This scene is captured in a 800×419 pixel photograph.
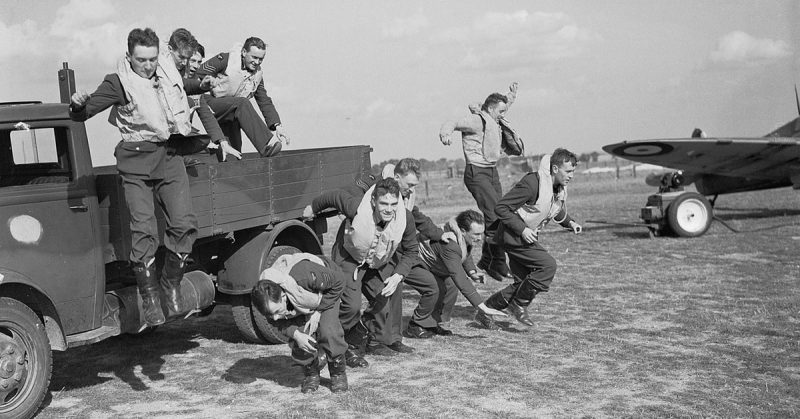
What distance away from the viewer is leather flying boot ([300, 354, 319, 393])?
5562mm

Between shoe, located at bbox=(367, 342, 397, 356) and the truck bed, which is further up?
the truck bed

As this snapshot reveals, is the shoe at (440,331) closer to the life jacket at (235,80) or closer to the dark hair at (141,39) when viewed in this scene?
the life jacket at (235,80)

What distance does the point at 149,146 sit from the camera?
5289 mm

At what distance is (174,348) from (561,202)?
3833 mm

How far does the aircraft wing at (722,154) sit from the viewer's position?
14.5m

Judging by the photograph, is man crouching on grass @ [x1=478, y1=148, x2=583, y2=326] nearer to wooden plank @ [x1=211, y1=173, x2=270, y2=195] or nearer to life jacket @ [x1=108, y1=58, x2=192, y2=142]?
wooden plank @ [x1=211, y1=173, x2=270, y2=195]

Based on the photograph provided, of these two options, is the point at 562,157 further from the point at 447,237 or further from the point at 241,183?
the point at 241,183

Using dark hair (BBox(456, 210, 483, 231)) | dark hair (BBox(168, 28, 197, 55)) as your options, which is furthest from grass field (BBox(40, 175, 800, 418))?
dark hair (BBox(168, 28, 197, 55))

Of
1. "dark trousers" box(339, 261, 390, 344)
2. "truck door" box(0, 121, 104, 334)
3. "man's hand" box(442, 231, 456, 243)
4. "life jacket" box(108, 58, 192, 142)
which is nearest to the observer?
"truck door" box(0, 121, 104, 334)

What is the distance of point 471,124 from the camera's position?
8.96 m

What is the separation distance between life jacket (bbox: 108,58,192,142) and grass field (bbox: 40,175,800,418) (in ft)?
6.16

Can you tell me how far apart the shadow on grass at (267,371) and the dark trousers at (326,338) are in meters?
0.36

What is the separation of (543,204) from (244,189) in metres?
2.68

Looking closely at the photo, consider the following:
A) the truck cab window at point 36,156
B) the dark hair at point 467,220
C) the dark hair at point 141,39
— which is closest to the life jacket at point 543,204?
the dark hair at point 467,220
